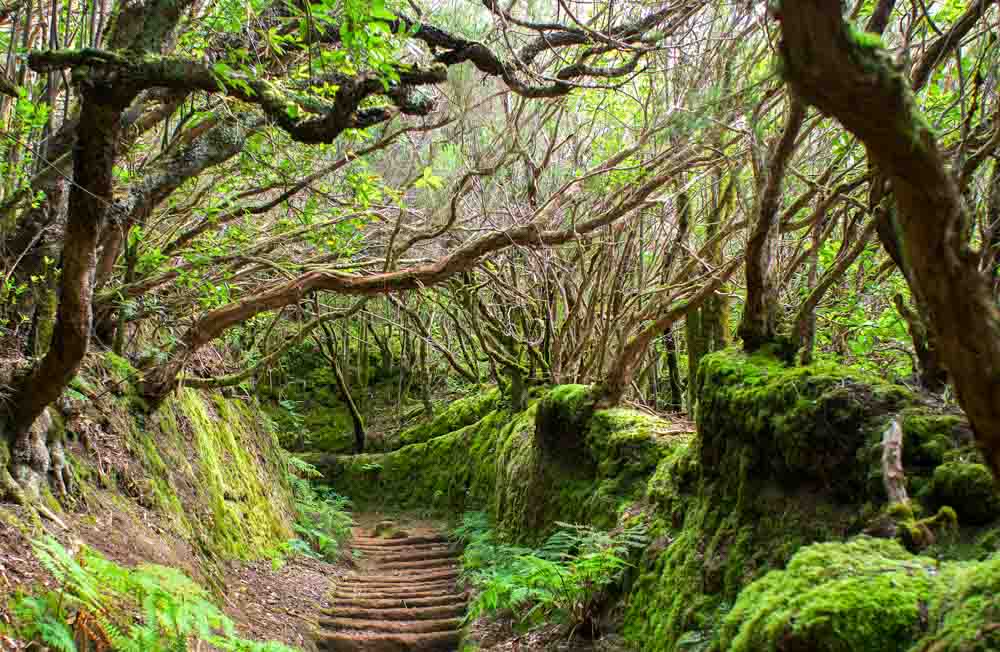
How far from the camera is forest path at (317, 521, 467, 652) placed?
25.7 ft

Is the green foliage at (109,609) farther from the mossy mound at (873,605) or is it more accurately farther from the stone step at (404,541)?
the stone step at (404,541)

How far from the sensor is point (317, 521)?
39.4 feet

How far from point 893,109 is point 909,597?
1.78 metres

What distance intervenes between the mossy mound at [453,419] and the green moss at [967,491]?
37.2 ft

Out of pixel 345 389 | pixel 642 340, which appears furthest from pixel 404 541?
pixel 642 340

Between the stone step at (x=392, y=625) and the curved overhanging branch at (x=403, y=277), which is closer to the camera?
the curved overhanging branch at (x=403, y=277)

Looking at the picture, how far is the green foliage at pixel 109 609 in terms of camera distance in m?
3.38

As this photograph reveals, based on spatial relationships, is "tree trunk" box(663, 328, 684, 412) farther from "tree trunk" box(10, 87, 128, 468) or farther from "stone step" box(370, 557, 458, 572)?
"tree trunk" box(10, 87, 128, 468)

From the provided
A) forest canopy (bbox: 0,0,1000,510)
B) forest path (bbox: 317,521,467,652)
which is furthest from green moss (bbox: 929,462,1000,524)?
forest path (bbox: 317,521,467,652)

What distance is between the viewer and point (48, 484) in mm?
4973

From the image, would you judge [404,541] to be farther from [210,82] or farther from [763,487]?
[210,82]

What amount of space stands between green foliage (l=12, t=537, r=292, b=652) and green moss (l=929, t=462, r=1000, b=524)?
12.9ft

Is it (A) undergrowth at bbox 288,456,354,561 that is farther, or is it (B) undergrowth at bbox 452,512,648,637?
(A) undergrowth at bbox 288,456,354,561

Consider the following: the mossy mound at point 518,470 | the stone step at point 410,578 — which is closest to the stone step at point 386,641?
the mossy mound at point 518,470
